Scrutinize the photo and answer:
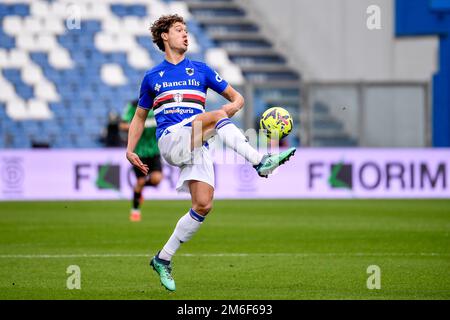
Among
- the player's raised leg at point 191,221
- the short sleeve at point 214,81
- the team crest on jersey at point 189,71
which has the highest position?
the team crest on jersey at point 189,71

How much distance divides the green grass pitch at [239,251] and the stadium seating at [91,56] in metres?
8.57

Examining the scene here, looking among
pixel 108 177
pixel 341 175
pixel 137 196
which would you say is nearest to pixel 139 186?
pixel 137 196

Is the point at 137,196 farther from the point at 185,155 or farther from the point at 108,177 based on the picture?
the point at 185,155

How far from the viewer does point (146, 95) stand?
8.35 meters

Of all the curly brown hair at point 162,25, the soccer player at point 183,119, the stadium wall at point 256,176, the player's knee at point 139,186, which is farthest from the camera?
the stadium wall at point 256,176

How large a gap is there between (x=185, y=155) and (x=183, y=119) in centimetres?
31

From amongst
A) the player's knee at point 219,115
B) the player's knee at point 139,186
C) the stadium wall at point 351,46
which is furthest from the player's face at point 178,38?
the stadium wall at point 351,46

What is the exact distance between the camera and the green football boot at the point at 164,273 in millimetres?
7938

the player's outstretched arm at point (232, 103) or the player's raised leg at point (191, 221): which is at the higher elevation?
the player's outstretched arm at point (232, 103)

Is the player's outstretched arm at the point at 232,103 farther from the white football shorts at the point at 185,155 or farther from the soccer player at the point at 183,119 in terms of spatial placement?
the white football shorts at the point at 185,155

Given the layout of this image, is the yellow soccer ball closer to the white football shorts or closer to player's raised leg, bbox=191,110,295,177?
player's raised leg, bbox=191,110,295,177

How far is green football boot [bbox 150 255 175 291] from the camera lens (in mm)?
7938

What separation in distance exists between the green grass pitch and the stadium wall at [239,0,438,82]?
29.2 feet
